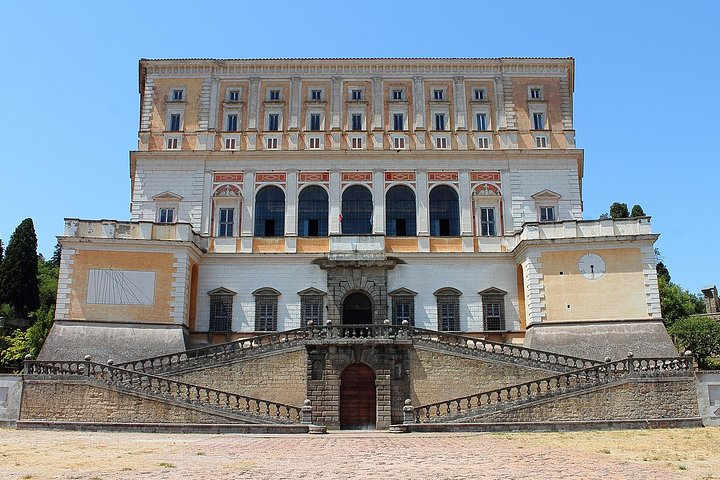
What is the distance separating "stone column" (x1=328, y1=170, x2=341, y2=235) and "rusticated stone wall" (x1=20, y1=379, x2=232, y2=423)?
14.0 m

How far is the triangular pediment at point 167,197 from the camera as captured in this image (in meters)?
38.6

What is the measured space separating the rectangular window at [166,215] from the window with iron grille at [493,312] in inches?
676

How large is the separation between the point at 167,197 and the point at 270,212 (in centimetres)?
564

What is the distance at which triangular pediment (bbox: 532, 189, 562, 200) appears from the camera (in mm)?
38438

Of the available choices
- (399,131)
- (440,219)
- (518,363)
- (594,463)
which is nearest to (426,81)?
(399,131)

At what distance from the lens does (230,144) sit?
131 feet

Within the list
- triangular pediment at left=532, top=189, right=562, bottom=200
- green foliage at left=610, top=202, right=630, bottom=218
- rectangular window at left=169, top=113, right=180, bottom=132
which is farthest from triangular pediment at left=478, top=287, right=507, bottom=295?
green foliage at left=610, top=202, right=630, bottom=218

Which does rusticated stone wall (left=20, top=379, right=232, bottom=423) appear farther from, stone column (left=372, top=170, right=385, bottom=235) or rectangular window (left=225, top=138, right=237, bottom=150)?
rectangular window (left=225, top=138, right=237, bottom=150)

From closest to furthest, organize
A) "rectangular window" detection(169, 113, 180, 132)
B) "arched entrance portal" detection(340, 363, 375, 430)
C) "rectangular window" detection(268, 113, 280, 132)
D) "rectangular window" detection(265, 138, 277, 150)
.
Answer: "arched entrance portal" detection(340, 363, 375, 430), "rectangular window" detection(265, 138, 277, 150), "rectangular window" detection(169, 113, 180, 132), "rectangular window" detection(268, 113, 280, 132)

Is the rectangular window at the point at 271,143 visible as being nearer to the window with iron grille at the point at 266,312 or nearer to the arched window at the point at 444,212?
the window with iron grille at the point at 266,312

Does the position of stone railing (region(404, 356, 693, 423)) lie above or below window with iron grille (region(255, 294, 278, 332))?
below

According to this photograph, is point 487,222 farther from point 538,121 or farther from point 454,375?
point 454,375

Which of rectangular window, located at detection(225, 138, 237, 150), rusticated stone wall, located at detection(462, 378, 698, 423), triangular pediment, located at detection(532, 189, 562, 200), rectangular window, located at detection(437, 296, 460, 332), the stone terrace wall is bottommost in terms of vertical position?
rusticated stone wall, located at detection(462, 378, 698, 423)

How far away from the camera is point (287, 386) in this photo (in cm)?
3005
